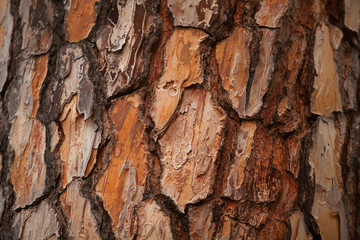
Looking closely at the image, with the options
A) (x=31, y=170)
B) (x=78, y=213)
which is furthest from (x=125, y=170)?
(x=31, y=170)

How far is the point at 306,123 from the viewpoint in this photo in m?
0.91

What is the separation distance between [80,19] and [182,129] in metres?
0.40

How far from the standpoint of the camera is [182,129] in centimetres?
84

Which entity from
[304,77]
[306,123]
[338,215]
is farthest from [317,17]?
[338,215]

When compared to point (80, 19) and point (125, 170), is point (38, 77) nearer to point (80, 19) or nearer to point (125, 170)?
point (80, 19)

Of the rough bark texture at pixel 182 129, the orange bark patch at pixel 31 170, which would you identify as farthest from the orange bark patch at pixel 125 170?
the orange bark patch at pixel 31 170

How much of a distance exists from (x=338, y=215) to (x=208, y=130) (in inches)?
16.0

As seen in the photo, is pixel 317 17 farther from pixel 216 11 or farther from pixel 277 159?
pixel 277 159

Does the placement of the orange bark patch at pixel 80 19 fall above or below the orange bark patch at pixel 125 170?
above

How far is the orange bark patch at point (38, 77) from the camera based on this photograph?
0.96 m

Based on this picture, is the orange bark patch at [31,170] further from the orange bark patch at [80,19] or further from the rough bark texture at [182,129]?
the orange bark patch at [80,19]

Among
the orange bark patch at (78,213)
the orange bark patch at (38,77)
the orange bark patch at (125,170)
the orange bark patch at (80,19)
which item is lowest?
the orange bark patch at (78,213)

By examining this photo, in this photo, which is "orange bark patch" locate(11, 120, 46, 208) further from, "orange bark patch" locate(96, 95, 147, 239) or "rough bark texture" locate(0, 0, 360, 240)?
"orange bark patch" locate(96, 95, 147, 239)

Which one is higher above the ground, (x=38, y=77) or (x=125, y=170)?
(x=38, y=77)
